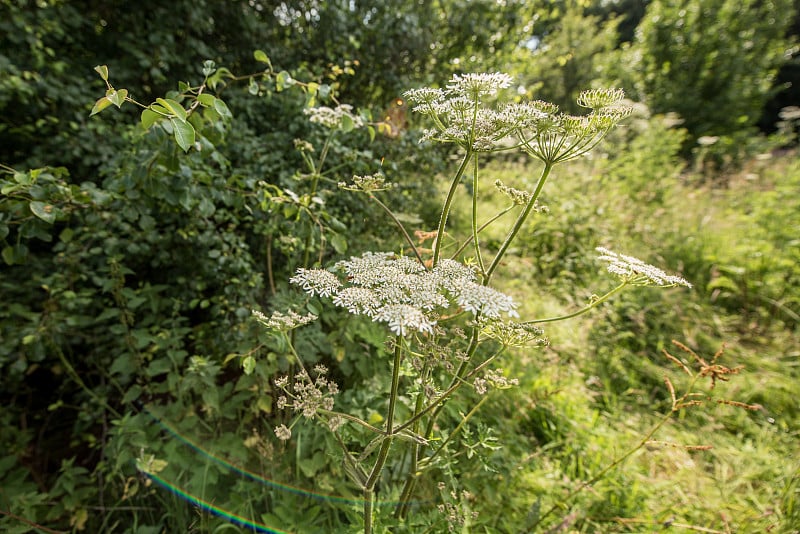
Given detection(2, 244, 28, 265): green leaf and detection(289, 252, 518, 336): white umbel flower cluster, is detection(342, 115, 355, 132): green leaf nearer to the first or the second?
detection(289, 252, 518, 336): white umbel flower cluster

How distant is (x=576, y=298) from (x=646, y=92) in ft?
29.4

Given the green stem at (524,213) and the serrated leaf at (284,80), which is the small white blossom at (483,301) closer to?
the green stem at (524,213)

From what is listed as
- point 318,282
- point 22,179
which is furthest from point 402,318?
point 22,179

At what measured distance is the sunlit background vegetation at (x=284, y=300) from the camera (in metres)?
1.61

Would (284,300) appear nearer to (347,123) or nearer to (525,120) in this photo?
(347,123)

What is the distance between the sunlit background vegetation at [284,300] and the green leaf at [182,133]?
44 cm

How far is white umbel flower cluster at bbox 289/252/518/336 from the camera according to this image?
73 cm

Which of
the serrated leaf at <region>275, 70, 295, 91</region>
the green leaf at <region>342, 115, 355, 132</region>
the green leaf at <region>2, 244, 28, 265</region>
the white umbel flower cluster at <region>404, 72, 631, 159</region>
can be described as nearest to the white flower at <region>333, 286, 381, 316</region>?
the white umbel flower cluster at <region>404, 72, 631, 159</region>

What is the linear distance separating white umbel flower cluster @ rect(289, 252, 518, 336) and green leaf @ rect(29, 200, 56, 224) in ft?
3.58

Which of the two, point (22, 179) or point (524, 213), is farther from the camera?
point (22, 179)

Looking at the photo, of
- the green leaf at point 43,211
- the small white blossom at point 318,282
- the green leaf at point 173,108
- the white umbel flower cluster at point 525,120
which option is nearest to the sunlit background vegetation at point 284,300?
the green leaf at point 43,211

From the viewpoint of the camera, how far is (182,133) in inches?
38.8

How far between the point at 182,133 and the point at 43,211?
79 centimetres

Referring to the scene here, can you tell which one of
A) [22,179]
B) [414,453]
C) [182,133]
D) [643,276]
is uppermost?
[182,133]
